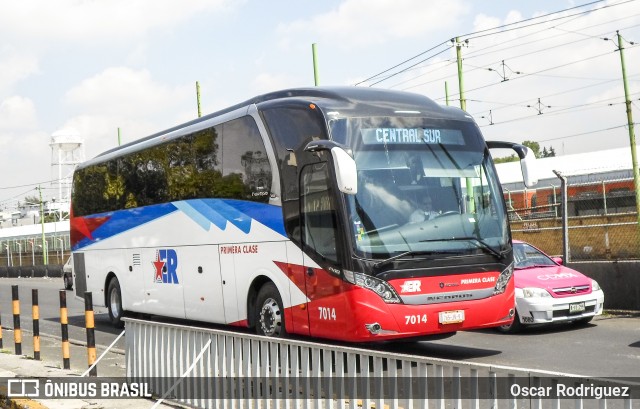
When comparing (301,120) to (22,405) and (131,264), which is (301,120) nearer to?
(22,405)

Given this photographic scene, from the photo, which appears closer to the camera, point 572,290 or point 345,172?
point 345,172

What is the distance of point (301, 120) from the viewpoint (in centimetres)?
1153

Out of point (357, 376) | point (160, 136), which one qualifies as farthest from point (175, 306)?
point (357, 376)

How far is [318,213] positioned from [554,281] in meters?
4.86

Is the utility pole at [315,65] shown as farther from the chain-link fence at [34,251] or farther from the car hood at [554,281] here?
the chain-link fence at [34,251]

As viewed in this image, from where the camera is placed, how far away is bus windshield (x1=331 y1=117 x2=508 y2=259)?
10.6 meters

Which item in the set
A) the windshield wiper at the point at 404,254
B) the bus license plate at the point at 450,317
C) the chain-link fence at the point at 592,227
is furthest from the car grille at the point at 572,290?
the chain-link fence at the point at 592,227

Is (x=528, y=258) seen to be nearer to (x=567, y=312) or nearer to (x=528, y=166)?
(x=567, y=312)

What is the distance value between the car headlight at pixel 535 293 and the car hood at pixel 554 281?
0.06 meters

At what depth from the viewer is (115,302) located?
1888 centimetres

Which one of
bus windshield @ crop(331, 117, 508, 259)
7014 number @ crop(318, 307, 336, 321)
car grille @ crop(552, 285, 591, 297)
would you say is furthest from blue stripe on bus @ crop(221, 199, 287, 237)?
car grille @ crop(552, 285, 591, 297)

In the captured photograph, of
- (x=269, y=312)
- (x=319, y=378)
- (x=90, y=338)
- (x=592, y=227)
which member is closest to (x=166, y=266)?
(x=269, y=312)

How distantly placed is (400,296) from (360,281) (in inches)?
20.6

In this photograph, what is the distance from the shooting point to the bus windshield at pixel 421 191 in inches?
418
